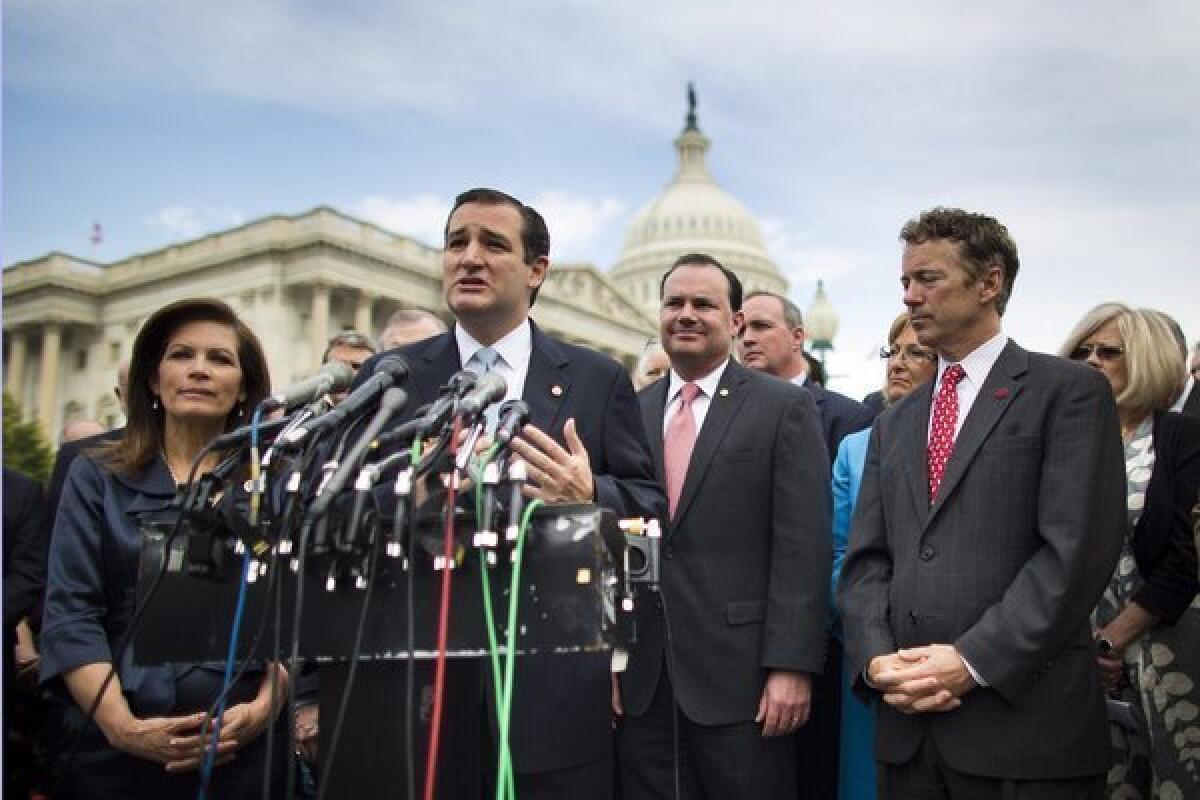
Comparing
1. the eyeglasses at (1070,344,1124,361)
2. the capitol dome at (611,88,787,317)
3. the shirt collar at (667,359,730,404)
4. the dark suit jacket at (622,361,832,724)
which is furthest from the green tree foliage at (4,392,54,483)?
the capitol dome at (611,88,787,317)

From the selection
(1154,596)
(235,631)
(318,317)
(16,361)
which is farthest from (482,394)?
(16,361)

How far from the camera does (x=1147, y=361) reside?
17.0 feet

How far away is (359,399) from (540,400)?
3.16 ft

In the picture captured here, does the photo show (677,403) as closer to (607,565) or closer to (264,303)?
(607,565)

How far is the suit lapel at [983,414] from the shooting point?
3.95 m

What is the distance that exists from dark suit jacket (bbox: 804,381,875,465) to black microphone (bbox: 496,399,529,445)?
390cm

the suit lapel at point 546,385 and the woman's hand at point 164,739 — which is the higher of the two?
the suit lapel at point 546,385

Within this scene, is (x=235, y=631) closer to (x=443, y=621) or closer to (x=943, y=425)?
(x=443, y=621)

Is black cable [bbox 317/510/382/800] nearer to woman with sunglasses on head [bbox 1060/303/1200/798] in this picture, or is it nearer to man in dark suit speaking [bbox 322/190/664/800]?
man in dark suit speaking [bbox 322/190/664/800]

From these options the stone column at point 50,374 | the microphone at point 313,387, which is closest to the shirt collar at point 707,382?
the microphone at point 313,387

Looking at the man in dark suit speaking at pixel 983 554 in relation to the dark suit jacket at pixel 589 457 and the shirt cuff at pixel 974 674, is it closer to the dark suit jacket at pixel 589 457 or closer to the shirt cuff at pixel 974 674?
the shirt cuff at pixel 974 674

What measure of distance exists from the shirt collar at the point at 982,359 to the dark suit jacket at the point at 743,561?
855 millimetres

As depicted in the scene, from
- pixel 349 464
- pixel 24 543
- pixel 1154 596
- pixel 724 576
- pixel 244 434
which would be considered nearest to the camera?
pixel 349 464

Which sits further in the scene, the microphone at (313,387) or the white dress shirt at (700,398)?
the white dress shirt at (700,398)
